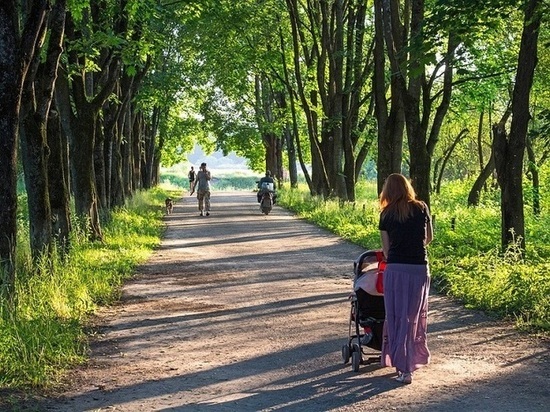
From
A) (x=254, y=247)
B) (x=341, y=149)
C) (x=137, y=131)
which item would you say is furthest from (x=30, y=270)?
(x=137, y=131)

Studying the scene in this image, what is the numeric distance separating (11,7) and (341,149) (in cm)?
2193

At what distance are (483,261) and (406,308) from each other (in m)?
6.16

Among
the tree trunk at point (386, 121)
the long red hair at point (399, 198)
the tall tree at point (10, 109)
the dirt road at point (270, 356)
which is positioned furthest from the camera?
the tree trunk at point (386, 121)

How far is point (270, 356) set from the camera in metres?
7.86

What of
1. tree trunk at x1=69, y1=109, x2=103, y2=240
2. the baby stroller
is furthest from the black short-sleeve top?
tree trunk at x1=69, y1=109, x2=103, y2=240

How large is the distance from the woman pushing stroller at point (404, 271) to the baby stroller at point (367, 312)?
16 cm

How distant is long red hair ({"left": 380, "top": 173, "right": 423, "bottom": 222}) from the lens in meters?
7.02

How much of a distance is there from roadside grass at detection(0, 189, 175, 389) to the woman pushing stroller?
9.86 feet

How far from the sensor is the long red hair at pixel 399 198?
7.02 meters

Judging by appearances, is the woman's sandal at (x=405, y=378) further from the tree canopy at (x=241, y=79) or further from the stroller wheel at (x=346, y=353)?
the tree canopy at (x=241, y=79)

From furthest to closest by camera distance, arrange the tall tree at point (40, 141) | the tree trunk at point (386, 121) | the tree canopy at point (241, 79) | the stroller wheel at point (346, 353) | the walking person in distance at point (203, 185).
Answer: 1. the walking person in distance at point (203, 185)
2. the tree trunk at point (386, 121)
3. the tall tree at point (40, 141)
4. the tree canopy at point (241, 79)
5. the stroller wheel at point (346, 353)

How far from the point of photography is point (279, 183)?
5084 cm

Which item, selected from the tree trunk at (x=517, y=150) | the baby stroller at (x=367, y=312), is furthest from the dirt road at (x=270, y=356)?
the tree trunk at (x=517, y=150)

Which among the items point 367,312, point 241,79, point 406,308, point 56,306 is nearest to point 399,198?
point 406,308
